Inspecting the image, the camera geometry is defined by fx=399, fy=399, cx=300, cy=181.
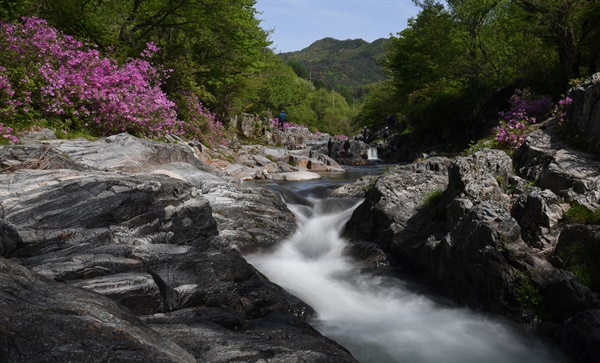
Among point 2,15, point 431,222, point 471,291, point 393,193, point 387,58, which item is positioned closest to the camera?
point 471,291

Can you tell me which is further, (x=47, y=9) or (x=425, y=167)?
(x=47, y=9)

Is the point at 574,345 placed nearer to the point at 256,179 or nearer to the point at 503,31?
the point at 256,179

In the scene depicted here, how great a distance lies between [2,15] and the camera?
53.6ft

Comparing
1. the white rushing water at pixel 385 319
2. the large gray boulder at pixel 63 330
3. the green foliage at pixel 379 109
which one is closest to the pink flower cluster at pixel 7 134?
the white rushing water at pixel 385 319

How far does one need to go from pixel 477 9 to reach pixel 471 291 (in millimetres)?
28976

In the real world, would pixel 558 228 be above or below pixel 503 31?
below

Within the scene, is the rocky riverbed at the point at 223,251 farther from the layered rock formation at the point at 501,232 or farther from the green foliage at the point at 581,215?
the green foliage at the point at 581,215

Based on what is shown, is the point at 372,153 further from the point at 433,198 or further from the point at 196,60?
the point at 433,198

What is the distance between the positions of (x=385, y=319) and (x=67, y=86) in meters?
13.6

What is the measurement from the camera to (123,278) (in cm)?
548

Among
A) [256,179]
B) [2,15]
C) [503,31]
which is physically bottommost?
[256,179]

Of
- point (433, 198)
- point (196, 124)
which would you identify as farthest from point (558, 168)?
point (196, 124)

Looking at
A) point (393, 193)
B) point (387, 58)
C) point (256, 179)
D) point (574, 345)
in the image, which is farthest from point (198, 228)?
point (387, 58)

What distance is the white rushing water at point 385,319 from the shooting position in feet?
21.1
